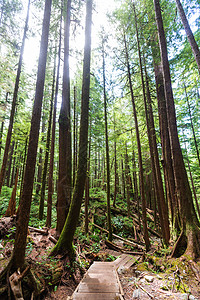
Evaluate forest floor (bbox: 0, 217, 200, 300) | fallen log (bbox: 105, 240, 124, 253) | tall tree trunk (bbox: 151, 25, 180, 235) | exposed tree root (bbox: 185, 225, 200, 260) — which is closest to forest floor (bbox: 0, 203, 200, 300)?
forest floor (bbox: 0, 217, 200, 300)

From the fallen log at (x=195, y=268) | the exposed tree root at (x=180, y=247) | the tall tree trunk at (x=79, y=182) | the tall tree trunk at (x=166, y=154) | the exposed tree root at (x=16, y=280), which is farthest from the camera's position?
the tall tree trunk at (x=166, y=154)

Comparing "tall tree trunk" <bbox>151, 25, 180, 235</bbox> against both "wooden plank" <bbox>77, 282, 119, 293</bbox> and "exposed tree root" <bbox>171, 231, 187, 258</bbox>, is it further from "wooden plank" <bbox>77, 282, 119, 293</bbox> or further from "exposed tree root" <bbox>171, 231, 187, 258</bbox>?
"wooden plank" <bbox>77, 282, 119, 293</bbox>

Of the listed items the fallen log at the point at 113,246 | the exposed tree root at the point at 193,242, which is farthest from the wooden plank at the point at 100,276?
the fallen log at the point at 113,246

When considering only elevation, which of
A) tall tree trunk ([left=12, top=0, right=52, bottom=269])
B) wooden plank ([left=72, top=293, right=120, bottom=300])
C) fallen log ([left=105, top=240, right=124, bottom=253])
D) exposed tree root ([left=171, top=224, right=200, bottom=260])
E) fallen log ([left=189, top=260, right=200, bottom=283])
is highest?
tall tree trunk ([left=12, top=0, right=52, bottom=269])

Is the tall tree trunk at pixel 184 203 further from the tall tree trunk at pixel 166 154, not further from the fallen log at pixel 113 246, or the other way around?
the fallen log at pixel 113 246

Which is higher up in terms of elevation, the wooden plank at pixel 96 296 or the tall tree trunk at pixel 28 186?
the tall tree trunk at pixel 28 186

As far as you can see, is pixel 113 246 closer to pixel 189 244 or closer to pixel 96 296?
pixel 189 244

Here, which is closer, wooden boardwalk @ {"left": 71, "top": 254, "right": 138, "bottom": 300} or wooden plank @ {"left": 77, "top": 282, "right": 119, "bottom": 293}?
wooden boardwalk @ {"left": 71, "top": 254, "right": 138, "bottom": 300}

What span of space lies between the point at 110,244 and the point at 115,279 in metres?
5.57

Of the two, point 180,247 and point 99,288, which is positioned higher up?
point 180,247

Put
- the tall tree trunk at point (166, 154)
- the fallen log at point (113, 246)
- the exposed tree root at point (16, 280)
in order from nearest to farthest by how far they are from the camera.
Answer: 1. the exposed tree root at point (16, 280)
2. the tall tree trunk at point (166, 154)
3. the fallen log at point (113, 246)

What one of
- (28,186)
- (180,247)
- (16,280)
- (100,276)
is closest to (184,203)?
(180,247)

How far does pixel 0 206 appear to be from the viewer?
1027cm

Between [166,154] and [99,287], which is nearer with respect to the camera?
[99,287]
